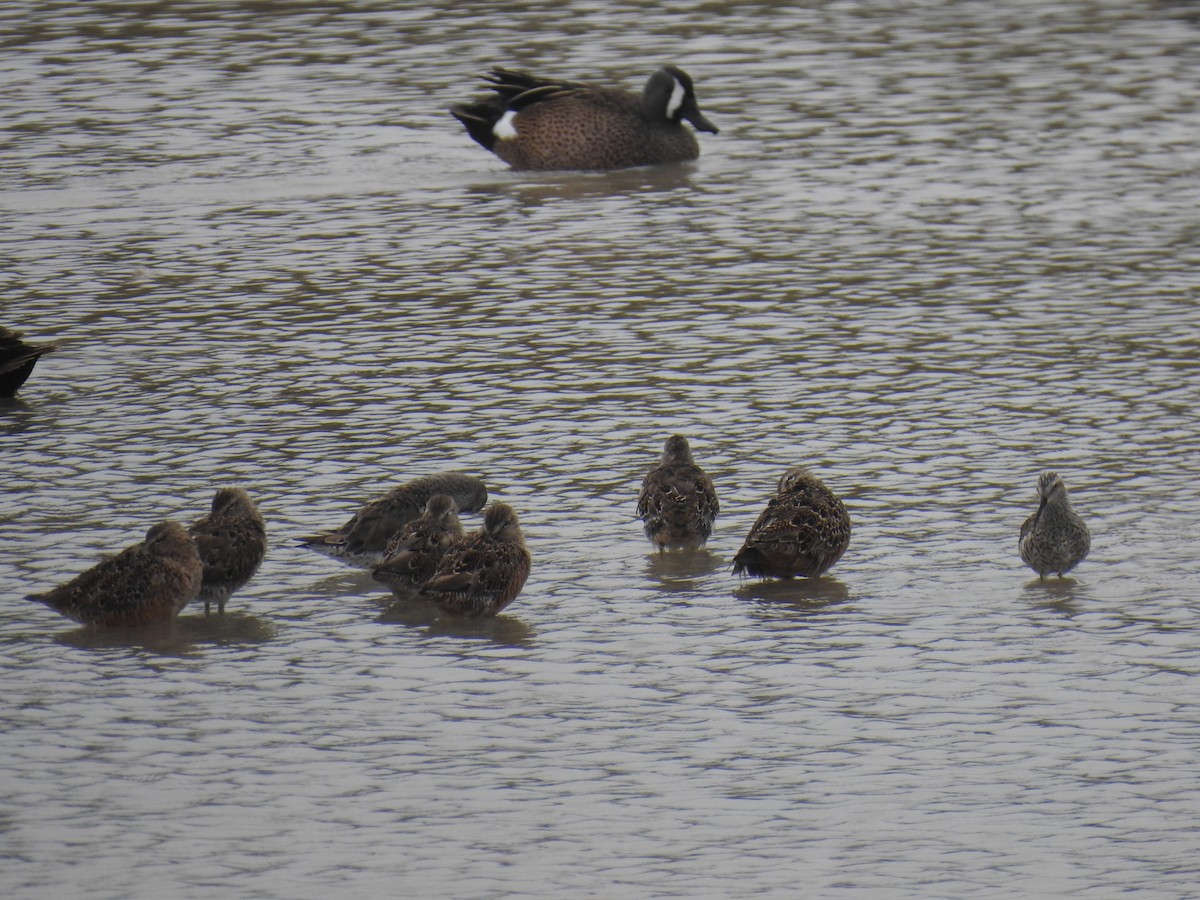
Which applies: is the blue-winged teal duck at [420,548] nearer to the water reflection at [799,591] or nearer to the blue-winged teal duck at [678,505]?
the blue-winged teal duck at [678,505]

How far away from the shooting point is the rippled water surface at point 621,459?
6.67 meters

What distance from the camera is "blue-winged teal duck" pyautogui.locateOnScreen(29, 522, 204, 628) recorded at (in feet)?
27.4

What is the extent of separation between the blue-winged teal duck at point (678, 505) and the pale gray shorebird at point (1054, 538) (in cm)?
145

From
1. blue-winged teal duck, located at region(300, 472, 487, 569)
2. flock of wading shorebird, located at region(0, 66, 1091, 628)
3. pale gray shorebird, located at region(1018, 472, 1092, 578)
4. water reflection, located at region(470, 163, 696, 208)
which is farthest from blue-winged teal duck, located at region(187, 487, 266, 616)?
water reflection, located at region(470, 163, 696, 208)

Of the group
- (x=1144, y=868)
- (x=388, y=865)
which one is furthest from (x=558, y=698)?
(x=1144, y=868)

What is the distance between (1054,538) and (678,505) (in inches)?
65.8

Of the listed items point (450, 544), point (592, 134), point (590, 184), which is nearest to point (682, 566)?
point (450, 544)

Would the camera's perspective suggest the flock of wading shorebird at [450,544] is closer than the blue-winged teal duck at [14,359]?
Yes

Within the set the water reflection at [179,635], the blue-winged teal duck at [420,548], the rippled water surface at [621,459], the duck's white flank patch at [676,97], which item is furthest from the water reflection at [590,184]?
the water reflection at [179,635]

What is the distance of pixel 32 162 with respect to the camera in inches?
710

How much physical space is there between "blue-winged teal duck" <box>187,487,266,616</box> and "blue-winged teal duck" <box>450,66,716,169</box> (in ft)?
31.6

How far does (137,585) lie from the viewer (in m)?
8.37

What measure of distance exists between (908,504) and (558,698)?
282 cm

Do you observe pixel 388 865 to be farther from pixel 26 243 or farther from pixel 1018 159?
pixel 1018 159
